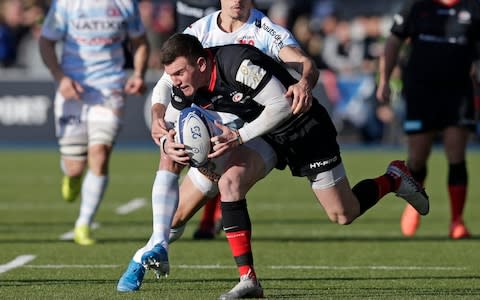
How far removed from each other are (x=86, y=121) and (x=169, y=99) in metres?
3.41

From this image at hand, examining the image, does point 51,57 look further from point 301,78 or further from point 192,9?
point 301,78

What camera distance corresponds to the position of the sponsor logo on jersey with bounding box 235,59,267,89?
24.0 feet

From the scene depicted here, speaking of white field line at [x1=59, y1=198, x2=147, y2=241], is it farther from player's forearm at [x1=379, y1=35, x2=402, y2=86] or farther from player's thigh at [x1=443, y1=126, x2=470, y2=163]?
player's thigh at [x1=443, y1=126, x2=470, y2=163]

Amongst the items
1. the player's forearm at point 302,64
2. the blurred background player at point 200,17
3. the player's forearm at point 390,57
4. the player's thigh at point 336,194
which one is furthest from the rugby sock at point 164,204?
the player's forearm at point 390,57

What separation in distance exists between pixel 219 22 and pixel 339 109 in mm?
16145

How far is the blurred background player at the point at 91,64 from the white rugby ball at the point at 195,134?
376 centimetres

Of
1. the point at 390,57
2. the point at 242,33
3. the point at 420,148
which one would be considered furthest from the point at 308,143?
the point at 420,148

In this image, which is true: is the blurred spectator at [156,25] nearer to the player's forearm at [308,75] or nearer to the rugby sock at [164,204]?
the rugby sock at [164,204]

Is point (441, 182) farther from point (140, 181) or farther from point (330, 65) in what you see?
point (330, 65)

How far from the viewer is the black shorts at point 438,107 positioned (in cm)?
1156

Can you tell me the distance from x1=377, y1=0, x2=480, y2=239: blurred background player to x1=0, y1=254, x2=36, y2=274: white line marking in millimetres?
3589

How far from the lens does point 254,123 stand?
7.43 meters

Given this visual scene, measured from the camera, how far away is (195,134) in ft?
24.1

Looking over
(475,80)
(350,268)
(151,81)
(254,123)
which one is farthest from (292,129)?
(151,81)
